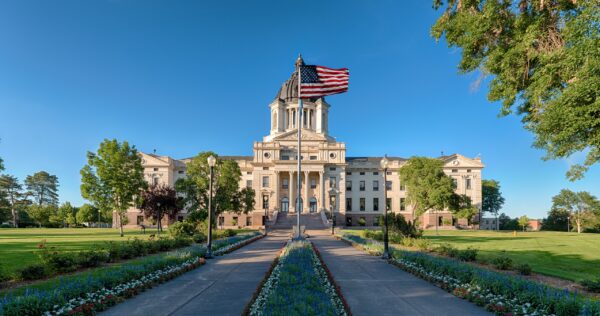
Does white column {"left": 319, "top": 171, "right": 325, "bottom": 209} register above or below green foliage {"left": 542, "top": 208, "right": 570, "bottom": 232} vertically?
above

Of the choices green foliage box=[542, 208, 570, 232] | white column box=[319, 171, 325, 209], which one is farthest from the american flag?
green foliage box=[542, 208, 570, 232]

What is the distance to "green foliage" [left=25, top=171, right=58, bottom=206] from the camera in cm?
8550

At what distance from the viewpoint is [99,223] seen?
257 feet

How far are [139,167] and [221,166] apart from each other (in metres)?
9.46

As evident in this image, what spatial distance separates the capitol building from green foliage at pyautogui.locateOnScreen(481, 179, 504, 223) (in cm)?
2453

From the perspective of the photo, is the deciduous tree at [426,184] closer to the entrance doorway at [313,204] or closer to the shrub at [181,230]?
the entrance doorway at [313,204]

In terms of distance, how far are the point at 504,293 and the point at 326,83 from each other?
1581 cm

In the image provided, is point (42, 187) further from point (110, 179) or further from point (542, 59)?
point (542, 59)

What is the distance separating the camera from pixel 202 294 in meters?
10.1

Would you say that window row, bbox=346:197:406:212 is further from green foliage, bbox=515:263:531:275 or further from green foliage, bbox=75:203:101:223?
green foliage, bbox=515:263:531:275

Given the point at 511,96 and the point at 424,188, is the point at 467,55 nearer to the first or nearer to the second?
the point at 511,96

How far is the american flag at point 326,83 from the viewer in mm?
21469

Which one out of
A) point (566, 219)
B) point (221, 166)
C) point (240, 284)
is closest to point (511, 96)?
point (240, 284)

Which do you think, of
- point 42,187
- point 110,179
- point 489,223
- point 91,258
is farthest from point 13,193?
point 489,223
